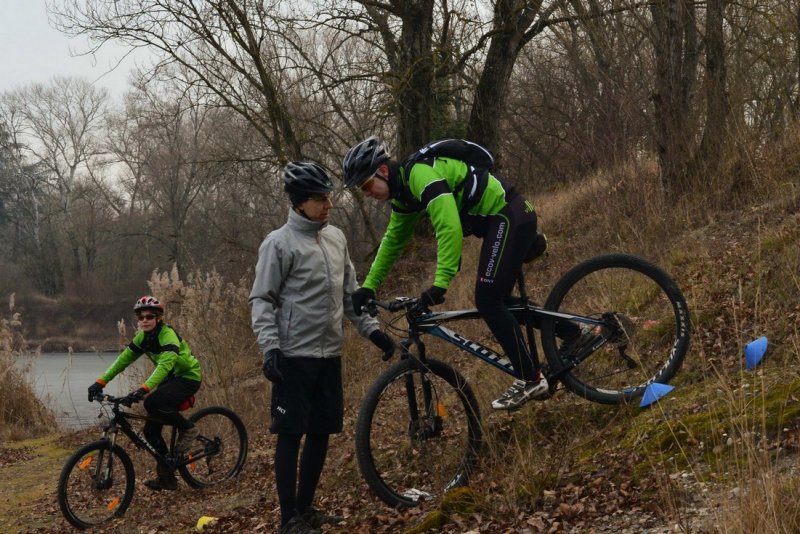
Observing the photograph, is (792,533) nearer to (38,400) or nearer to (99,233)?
(38,400)

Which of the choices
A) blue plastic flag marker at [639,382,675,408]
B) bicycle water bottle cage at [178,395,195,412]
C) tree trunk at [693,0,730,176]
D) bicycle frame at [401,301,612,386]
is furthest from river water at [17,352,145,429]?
blue plastic flag marker at [639,382,675,408]

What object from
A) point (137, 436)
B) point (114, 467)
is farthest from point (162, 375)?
point (114, 467)

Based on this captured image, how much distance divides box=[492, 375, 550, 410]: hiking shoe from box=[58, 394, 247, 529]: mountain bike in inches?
152

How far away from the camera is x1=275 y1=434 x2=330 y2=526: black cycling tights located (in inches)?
193

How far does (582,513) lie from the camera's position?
3953 mm

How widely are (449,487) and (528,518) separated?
975mm

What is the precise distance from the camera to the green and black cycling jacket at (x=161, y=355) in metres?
7.72

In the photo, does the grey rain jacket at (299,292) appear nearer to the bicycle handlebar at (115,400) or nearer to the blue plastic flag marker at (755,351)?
the blue plastic flag marker at (755,351)

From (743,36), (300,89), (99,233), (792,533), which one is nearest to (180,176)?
(99,233)

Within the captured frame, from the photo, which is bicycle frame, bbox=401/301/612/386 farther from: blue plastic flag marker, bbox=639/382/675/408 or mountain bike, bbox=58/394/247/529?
mountain bike, bbox=58/394/247/529

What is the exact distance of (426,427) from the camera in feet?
16.6

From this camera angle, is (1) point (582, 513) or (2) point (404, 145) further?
(2) point (404, 145)

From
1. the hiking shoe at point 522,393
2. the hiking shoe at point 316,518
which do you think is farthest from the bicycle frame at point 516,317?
the hiking shoe at point 316,518

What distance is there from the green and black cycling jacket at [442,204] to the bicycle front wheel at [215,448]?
374 centimetres
